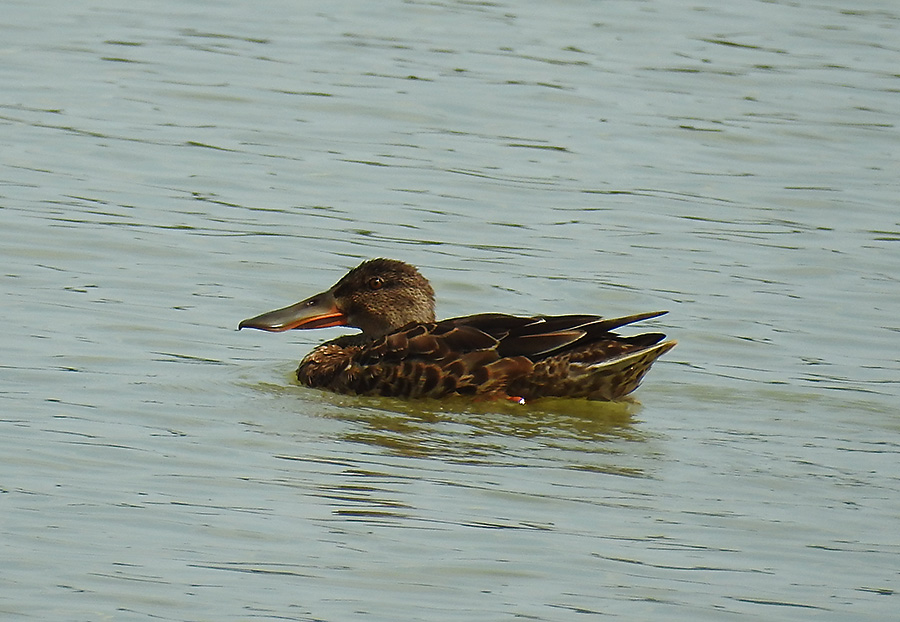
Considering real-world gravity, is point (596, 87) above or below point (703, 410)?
above

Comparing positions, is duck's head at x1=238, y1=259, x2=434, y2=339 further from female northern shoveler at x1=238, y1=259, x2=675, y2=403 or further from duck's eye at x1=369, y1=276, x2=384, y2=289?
female northern shoveler at x1=238, y1=259, x2=675, y2=403

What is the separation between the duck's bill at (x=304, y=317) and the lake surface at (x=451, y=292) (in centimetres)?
24

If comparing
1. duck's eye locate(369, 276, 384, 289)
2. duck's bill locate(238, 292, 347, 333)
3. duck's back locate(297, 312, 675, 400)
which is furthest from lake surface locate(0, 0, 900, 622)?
duck's eye locate(369, 276, 384, 289)

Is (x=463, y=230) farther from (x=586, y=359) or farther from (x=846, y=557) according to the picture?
(x=846, y=557)

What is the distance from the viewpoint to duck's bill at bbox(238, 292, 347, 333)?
10219mm

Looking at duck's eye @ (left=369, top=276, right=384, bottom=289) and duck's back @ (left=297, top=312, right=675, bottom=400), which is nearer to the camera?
duck's back @ (left=297, top=312, right=675, bottom=400)

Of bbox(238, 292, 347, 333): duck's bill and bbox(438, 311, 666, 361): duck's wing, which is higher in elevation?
bbox(438, 311, 666, 361): duck's wing

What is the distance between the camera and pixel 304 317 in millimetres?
10367

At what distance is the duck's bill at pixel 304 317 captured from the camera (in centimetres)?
1022

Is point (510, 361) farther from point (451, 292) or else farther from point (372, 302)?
point (451, 292)

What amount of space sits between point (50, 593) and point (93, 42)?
12.0 meters

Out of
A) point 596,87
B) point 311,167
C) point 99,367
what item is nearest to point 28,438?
point 99,367

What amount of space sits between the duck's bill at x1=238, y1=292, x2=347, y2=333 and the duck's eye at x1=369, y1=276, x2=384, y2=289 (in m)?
0.24

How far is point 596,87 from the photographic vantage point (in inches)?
680
